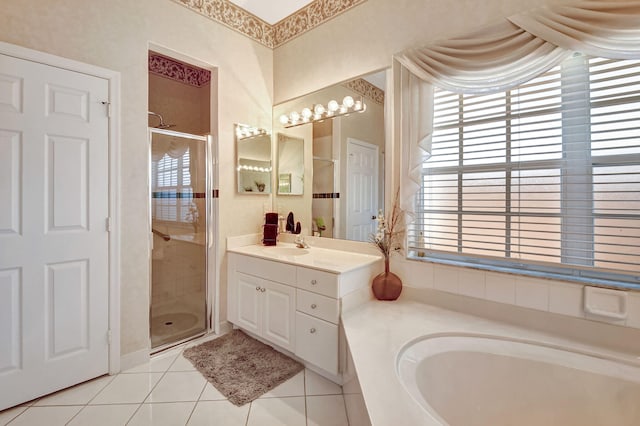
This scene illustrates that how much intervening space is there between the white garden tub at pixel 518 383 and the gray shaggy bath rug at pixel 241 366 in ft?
3.23

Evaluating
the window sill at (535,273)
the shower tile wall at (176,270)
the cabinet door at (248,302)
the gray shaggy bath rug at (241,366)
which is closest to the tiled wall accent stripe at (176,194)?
the shower tile wall at (176,270)

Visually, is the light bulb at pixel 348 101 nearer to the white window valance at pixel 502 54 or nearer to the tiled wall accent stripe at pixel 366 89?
the tiled wall accent stripe at pixel 366 89

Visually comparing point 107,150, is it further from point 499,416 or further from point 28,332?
point 499,416

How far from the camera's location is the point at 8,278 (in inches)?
62.7

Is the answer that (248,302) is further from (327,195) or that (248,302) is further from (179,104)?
(179,104)

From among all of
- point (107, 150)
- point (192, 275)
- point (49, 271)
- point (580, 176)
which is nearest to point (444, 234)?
point (580, 176)

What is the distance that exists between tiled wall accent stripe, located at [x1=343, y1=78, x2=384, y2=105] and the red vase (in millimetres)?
1240

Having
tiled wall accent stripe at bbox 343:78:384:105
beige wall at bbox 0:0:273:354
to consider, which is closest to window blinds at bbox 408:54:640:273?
tiled wall accent stripe at bbox 343:78:384:105

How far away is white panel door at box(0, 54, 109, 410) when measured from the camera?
1.59 metres

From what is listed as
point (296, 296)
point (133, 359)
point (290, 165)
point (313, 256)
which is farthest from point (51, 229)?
point (290, 165)

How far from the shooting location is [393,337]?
150 centimetres

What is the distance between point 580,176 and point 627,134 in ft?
0.83

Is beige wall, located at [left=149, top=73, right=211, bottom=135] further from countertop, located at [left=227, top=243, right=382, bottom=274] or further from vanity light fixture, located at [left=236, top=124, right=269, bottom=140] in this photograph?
countertop, located at [left=227, top=243, right=382, bottom=274]

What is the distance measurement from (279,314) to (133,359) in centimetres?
109
